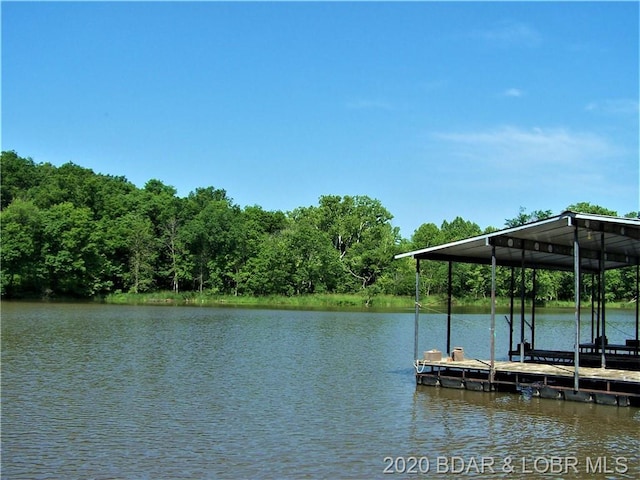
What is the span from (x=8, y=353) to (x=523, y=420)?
20.2 m

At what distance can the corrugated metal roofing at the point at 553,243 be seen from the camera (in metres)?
18.2

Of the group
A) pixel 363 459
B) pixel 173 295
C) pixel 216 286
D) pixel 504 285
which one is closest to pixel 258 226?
pixel 216 286

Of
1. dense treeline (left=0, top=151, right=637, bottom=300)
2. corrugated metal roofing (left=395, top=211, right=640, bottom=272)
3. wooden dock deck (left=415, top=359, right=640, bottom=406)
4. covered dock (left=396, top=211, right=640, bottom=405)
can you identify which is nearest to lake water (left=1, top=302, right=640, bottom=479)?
wooden dock deck (left=415, top=359, right=640, bottom=406)

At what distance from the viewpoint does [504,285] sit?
75250 mm

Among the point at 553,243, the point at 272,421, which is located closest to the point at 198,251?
the point at 553,243

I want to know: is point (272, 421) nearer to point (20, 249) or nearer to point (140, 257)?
point (20, 249)

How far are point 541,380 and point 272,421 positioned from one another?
884 cm

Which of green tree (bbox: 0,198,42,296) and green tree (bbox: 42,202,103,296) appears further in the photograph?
green tree (bbox: 42,202,103,296)

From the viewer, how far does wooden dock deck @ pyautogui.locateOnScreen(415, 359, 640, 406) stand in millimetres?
17547

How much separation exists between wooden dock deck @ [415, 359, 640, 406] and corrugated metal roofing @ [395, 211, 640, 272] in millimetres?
3560

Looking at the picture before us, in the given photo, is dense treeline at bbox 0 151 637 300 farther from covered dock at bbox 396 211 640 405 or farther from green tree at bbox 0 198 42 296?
covered dock at bbox 396 211 640 405

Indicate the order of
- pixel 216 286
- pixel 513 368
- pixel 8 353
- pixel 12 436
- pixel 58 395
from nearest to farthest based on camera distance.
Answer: pixel 12 436 → pixel 58 395 → pixel 513 368 → pixel 8 353 → pixel 216 286

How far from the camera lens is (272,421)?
16.0 m

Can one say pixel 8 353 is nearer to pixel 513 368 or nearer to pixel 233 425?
pixel 233 425
